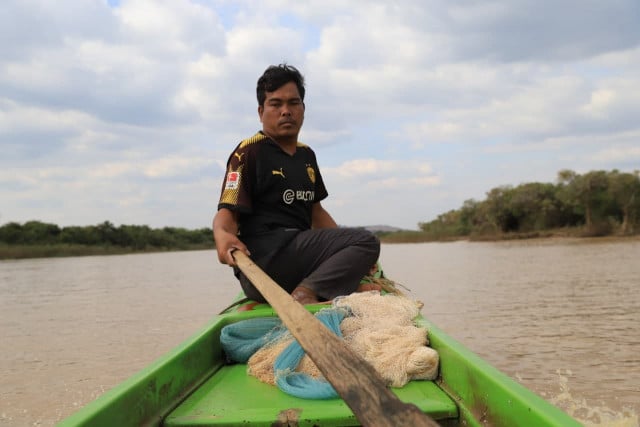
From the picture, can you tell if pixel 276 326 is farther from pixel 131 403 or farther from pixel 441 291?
pixel 441 291

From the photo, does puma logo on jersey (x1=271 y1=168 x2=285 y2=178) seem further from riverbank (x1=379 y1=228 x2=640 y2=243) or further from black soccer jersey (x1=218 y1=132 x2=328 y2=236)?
riverbank (x1=379 y1=228 x2=640 y2=243)

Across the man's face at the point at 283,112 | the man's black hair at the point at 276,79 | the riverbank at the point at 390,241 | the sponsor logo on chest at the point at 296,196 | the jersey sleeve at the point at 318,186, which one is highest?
the man's black hair at the point at 276,79

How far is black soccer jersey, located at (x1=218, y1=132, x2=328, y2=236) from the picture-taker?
2.48 m

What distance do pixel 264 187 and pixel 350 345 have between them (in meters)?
1.03

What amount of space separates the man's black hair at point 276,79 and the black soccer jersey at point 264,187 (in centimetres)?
23

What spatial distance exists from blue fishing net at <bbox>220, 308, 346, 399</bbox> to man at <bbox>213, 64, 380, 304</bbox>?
42 cm

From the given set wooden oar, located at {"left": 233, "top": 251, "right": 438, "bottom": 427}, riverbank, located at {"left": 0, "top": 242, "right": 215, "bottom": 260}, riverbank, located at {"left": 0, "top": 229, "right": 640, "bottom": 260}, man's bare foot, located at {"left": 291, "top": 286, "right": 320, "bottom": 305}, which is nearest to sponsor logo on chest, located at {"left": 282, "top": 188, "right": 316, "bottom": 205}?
man's bare foot, located at {"left": 291, "top": 286, "right": 320, "bottom": 305}

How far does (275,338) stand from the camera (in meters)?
1.91

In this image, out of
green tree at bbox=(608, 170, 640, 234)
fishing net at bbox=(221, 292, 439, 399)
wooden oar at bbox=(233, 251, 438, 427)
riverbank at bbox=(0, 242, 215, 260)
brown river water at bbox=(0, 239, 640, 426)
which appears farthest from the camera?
riverbank at bbox=(0, 242, 215, 260)

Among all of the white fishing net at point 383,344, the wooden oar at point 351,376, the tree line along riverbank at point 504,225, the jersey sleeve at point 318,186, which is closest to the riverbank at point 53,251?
the tree line along riverbank at point 504,225

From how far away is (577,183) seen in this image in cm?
3117

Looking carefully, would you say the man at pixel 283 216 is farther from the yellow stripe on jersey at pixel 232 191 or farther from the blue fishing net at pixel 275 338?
the blue fishing net at pixel 275 338

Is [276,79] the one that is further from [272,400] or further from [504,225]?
[504,225]

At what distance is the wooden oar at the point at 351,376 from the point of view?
0.90 meters
